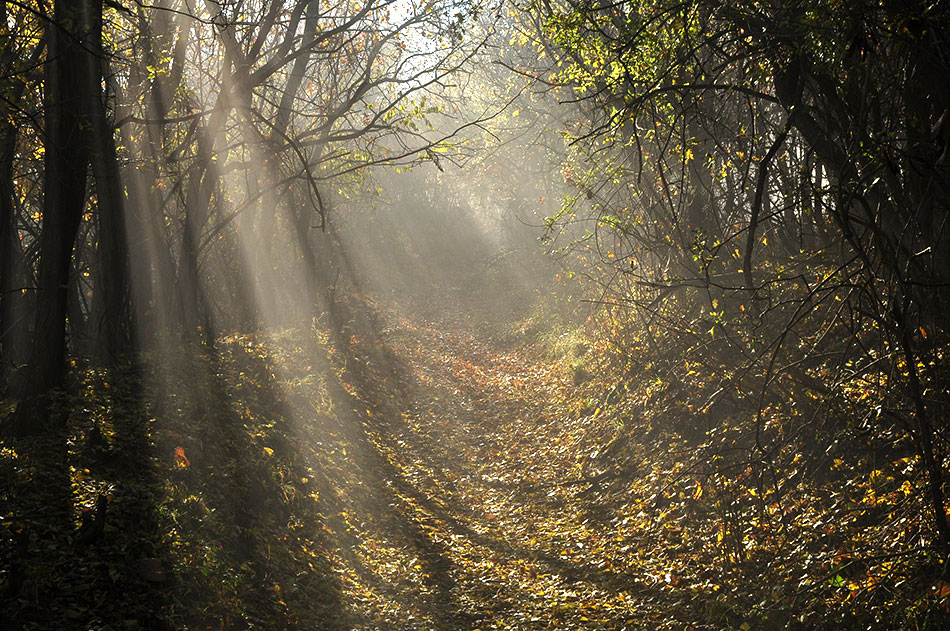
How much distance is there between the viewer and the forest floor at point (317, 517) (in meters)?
4.91

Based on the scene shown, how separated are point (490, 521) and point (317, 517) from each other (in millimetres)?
2034

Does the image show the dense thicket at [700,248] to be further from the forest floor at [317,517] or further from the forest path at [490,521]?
the forest path at [490,521]

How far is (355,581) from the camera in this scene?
6.49m

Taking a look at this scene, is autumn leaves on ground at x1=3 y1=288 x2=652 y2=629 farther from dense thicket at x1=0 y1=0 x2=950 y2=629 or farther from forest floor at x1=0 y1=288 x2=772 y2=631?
dense thicket at x1=0 y1=0 x2=950 y2=629

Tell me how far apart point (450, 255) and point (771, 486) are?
1187 inches

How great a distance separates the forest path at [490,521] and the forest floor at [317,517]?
0.03 m

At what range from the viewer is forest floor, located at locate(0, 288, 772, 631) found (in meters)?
4.91

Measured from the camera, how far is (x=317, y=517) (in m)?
7.50

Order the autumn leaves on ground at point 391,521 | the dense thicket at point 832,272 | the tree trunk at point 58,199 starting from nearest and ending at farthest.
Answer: the dense thicket at point 832,272, the autumn leaves on ground at point 391,521, the tree trunk at point 58,199

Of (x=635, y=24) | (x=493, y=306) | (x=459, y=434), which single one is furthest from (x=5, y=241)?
(x=493, y=306)

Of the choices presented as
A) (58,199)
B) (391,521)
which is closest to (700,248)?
(391,521)

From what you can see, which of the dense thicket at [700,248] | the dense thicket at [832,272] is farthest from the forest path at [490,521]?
the dense thicket at [832,272]

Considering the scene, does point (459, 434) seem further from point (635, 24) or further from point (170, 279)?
point (635, 24)

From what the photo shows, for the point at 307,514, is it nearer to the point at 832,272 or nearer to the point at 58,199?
the point at 58,199
